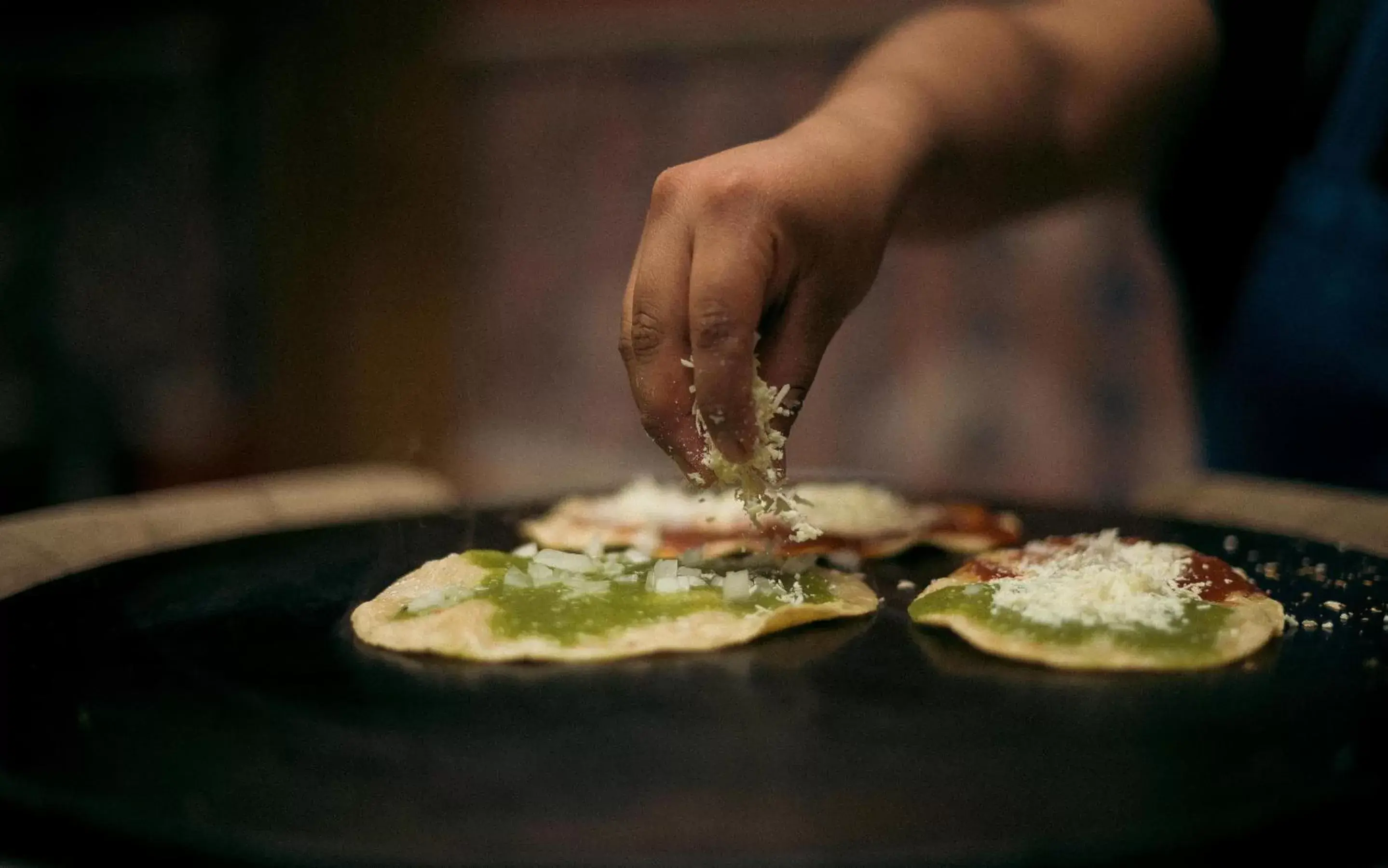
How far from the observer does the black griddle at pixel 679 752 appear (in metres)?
0.92

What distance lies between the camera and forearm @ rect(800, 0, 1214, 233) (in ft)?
6.91

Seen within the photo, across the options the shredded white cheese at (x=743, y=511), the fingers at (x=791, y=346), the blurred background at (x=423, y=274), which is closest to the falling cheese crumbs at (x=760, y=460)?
the fingers at (x=791, y=346)

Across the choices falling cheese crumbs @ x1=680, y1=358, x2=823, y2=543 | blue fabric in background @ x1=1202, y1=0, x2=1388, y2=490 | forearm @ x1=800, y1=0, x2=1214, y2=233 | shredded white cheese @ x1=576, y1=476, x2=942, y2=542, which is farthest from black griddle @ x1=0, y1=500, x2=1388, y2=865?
blue fabric in background @ x1=1202, y1=0, x2=1388, y2=490

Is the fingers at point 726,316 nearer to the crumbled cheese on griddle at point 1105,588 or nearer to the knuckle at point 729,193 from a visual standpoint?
the knuckle at point 729,193

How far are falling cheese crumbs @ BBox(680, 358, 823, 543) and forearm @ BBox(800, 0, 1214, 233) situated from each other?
0.46 metres

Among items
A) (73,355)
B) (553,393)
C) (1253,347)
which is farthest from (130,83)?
(1253,347)

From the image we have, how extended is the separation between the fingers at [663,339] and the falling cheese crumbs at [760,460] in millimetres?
17

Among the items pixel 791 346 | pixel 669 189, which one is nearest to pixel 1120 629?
pixel 791 346

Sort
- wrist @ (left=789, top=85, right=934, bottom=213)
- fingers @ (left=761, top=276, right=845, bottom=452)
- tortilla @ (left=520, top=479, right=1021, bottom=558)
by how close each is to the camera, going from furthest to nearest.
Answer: tortilla @ (left=520, top=479, right=1021, bottom=558), wrist @ (left=789, top=85, right=934, bottom=213), fingers @ (left=761, top=276, right=845, bottom=452)

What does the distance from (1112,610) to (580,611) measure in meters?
0.68

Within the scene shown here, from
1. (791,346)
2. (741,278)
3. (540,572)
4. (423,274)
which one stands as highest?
(741,278)

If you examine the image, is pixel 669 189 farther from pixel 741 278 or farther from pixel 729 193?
pixel 741 278

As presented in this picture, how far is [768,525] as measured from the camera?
84.4 inches

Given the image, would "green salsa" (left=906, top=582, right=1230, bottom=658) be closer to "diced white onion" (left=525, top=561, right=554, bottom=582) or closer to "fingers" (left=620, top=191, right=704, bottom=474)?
"fingers" (left=620, top=191, right=704, bottom=474)
